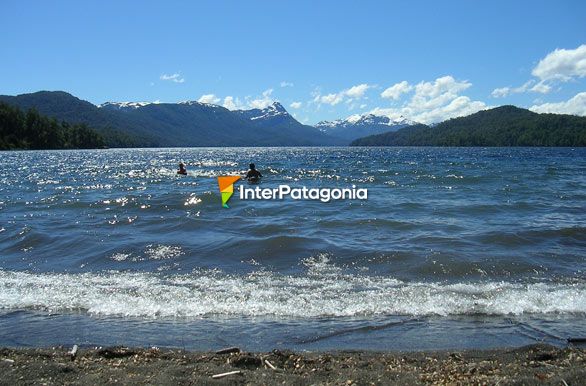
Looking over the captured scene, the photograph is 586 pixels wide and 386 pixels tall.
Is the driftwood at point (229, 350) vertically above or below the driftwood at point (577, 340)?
above

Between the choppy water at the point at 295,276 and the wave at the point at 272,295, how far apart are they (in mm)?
44

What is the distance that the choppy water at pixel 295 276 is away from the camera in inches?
317

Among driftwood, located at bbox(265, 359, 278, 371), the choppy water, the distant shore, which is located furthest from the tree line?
driftwood, located at bbox(265, 359, 278, 371)

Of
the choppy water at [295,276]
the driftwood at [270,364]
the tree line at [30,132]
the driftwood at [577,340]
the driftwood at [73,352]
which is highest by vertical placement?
the tree line at [30,132]

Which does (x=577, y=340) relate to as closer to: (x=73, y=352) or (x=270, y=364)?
(x=270, y=364)

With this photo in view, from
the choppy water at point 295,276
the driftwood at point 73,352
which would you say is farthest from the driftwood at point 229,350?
the driftwood at point 73,352

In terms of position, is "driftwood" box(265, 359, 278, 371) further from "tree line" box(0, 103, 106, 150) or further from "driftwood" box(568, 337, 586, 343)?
"tree line" box(0, 103, 106, 150)

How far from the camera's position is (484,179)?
141ft

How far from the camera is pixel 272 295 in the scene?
1019 centimetres

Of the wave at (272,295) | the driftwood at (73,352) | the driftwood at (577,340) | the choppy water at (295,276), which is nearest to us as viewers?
the driftwood at (73,352)

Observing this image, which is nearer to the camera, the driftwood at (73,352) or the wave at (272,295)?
the driftwood at (73,352)

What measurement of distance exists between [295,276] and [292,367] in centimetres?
578

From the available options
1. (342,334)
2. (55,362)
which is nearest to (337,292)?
(342,334)

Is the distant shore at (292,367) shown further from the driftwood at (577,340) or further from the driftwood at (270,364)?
the driftwood at (577,340)
